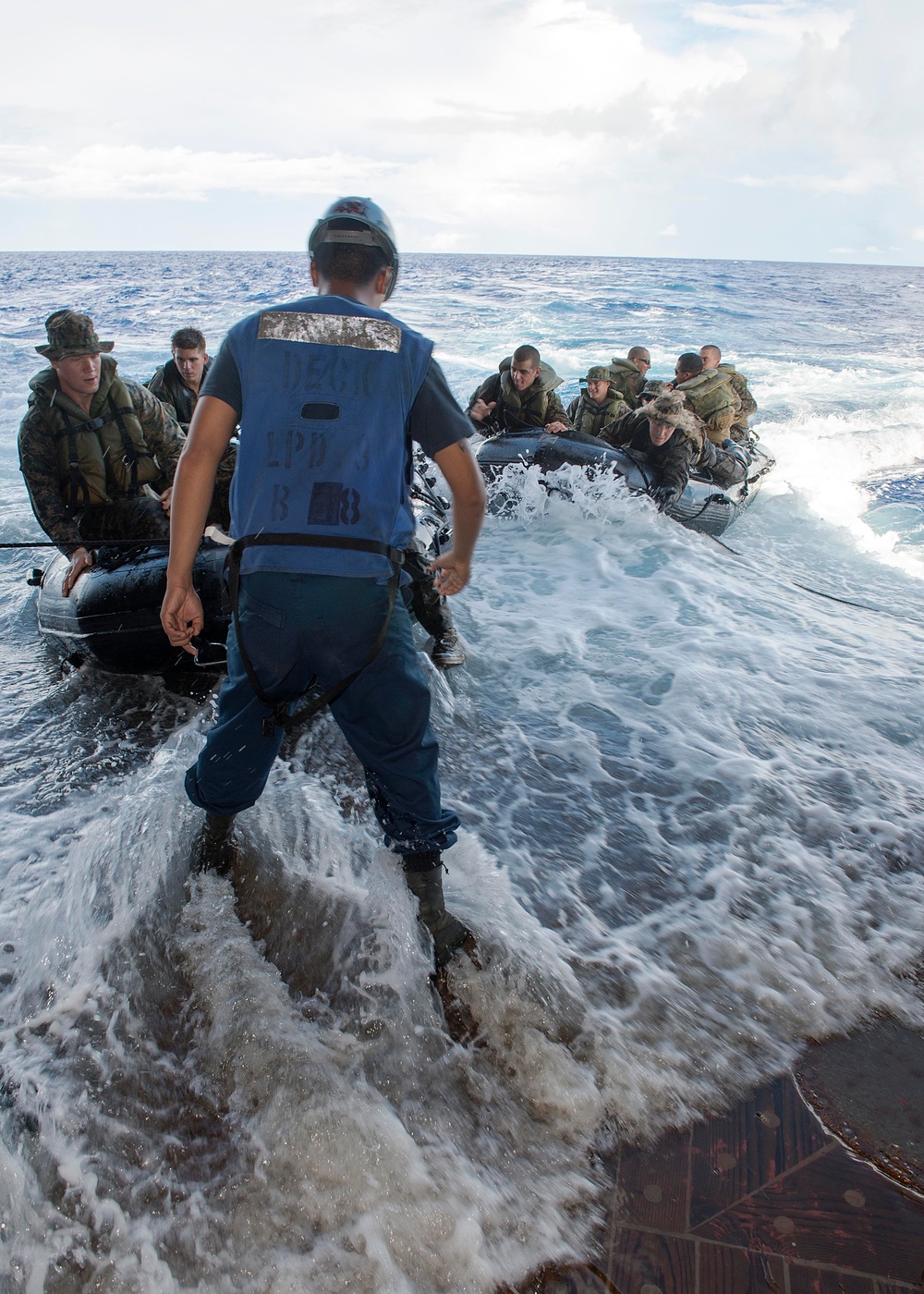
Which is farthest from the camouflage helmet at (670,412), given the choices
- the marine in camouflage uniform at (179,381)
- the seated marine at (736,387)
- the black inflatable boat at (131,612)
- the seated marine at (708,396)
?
the black inflatable boat at (131,612)

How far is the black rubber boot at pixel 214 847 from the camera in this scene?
2545 mm

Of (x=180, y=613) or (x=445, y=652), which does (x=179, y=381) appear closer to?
(x=445, y=652)

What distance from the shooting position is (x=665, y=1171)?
1792mm

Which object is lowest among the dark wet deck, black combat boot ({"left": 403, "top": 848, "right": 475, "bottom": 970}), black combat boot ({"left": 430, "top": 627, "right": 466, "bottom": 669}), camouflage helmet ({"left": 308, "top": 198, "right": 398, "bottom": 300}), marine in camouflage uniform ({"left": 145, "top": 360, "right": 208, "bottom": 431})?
black combat boot ({"left": 430, "top": 627, "right": 466, "bottom": 669})

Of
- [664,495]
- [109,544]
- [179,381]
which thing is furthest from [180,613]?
[664,495]

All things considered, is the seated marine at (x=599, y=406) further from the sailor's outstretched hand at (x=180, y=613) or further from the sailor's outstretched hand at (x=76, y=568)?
the sailor's outstretched hand at (x=180, y=613)

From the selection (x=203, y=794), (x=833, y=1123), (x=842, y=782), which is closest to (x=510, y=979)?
(x=833, y=1123)

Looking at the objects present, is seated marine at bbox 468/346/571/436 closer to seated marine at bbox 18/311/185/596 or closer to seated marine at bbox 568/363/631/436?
seated marine at bbox 568/363/631/436

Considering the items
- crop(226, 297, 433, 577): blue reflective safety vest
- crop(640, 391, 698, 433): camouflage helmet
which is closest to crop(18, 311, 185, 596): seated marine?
crop(226, 297, 433, 577): blue reflective safety vest

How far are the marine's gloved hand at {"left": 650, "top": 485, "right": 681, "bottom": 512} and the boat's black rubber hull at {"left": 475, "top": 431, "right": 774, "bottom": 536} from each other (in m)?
0.09

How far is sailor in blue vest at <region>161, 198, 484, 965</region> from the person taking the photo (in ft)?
6.07

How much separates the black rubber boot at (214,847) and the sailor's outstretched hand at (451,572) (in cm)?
110

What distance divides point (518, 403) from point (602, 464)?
132 cm

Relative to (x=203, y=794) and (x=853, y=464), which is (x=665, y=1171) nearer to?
(x=203, y=794)
